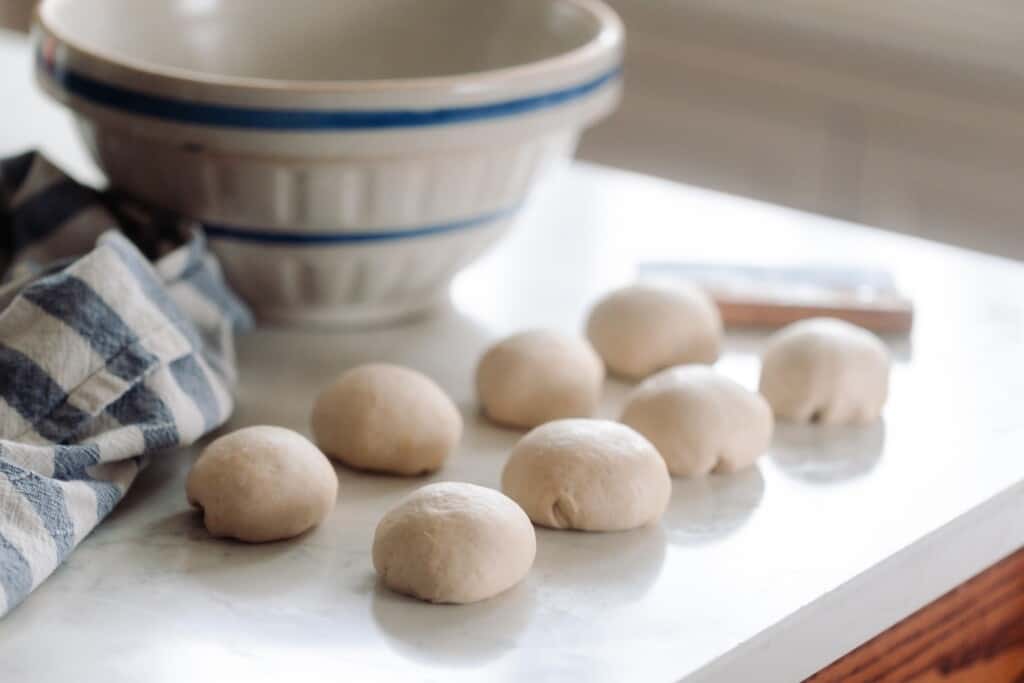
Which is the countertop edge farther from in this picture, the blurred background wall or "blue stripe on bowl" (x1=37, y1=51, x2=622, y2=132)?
the blurred background wall

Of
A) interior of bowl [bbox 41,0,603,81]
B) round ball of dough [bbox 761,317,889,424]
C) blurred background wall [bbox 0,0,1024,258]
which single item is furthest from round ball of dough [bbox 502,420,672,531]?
blurred background wall [bbox 0,0,1024,258]

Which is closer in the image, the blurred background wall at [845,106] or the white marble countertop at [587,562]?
the white marble countertop at [587,562]

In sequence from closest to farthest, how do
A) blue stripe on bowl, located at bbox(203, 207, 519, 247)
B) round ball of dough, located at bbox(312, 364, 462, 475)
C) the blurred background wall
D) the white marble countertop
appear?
the white marble countertop
round ball of dough, located at bbox(312, 364, 462, 475)
blue stripe on bowl, located at bbox(203, 207, 519, 247)
the blurred background wall

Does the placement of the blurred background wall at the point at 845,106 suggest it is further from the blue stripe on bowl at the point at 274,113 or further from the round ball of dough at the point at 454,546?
the round ball of dough at the point at 454,546

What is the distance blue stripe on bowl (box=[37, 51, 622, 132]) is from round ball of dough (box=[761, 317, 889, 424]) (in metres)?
0.21

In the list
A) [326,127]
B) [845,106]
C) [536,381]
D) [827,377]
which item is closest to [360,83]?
[326,127]

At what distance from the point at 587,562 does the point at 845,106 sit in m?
1.16

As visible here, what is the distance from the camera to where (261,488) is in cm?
71

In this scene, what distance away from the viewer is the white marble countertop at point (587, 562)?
0.63 m

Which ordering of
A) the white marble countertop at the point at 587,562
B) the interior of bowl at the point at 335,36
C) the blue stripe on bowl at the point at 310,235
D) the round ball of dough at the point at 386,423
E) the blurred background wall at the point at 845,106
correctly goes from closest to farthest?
the white marble countertop at the point at 587,562 → the round ball of dough at the point at 386,423 → the blue stripe on bowl at the point at 310,235 → the interior of bowl at the point at 335,36 → the blurred background wall at the point at 845,106

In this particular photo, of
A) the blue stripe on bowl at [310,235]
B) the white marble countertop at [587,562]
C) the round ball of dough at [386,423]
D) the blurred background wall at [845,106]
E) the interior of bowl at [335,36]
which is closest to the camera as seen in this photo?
the white marble countertop at [587,562]

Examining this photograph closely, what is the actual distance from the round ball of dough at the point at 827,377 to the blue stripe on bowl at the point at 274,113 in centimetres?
21

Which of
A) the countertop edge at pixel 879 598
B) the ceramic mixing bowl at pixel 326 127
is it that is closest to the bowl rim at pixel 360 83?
the ceramic mixing bowl at pixel 326 127

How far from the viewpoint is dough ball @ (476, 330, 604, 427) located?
84 cm
